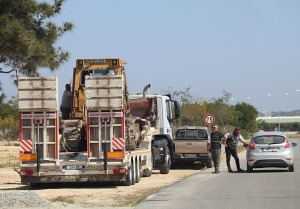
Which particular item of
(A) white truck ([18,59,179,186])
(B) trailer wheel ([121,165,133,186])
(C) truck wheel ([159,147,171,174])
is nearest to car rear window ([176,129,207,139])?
(C) truck wheel ([159,147,171,174])

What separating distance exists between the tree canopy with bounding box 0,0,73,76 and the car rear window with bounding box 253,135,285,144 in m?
8.04

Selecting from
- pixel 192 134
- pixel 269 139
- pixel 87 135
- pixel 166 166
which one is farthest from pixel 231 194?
pixel 192 134

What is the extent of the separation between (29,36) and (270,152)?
1007 cm

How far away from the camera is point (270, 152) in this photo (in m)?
27.2

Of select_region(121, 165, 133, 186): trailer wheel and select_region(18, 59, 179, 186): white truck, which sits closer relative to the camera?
select_region(18, 59, 179, 186): white truck

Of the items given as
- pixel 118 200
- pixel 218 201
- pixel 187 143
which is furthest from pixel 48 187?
pixel 187 143

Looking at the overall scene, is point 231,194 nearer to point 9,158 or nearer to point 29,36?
point 29,36

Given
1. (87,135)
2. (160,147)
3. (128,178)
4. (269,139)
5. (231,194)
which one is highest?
(87,135)

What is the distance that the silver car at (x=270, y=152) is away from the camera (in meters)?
27.2

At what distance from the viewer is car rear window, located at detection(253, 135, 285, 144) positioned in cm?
2756

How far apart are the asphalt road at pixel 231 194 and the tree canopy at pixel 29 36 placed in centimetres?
687

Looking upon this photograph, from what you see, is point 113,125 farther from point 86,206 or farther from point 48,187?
point 86,206

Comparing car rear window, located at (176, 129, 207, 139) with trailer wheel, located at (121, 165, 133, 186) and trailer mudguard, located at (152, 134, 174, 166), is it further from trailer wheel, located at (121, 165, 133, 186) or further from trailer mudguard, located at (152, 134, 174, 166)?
trailer wheel, located at (121, 165, 133, 186)

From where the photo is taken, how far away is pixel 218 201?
1642 cm
